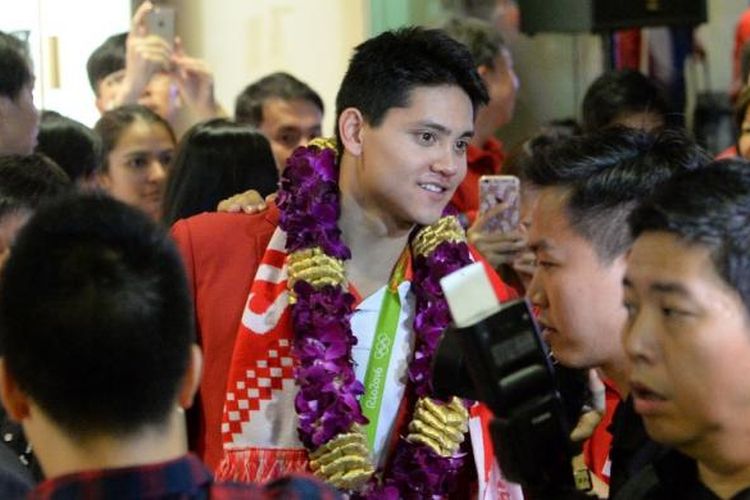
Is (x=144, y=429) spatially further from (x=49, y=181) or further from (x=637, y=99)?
(x=637, y=99)

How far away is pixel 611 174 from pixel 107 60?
3.49m

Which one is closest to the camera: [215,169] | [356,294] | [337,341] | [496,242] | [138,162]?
[337,341]

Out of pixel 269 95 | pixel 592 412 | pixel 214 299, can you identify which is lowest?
pixel 592 412

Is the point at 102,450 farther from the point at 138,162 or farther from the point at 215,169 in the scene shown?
the point at 138,162

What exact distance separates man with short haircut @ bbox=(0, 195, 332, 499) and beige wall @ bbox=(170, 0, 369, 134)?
5.21 meters

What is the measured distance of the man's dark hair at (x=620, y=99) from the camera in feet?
16.8

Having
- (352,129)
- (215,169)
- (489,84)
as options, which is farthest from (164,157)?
(352,129)

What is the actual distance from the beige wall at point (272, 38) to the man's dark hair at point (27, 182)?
354 cm

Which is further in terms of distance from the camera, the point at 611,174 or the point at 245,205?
the point at 245,205

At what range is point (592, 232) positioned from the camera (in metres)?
2.59

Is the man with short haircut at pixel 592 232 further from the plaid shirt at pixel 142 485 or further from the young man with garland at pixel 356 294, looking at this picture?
the plaid shirt at pixel 142 485

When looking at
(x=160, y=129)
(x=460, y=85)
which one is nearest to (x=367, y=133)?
(x=460, y=85)

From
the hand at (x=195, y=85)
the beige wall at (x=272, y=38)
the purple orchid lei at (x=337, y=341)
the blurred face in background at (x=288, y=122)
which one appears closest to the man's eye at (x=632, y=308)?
the purple orchid lei at (x=337, y=341)

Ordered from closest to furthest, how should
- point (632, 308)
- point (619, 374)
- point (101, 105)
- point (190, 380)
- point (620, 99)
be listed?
point (190, 380), point (632, 308), point (619, 374), point (620, 99), point (101, 105)
